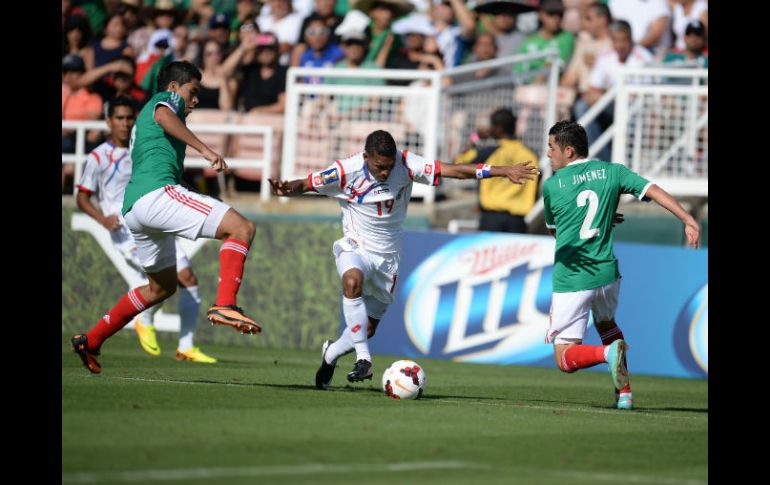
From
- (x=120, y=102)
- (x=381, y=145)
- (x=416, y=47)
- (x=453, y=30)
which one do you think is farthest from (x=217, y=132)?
(x=381, y=145)

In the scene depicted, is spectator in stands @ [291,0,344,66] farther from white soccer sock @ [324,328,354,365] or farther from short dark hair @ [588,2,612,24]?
white soccer sock @ [324,328,354,365]

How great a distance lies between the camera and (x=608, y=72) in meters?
19.4

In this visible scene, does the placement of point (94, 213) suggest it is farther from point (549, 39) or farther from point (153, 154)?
point (549, 39)

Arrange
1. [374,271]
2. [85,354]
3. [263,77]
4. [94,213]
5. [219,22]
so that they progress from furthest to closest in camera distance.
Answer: [219,22]
[263,77]
[94,213]
[374,271]
[85,354]

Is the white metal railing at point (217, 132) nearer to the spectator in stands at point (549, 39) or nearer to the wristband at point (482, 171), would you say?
the spectator in stands at point (549, 39)

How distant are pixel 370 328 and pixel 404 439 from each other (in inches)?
150

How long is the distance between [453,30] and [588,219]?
1065 centimetres

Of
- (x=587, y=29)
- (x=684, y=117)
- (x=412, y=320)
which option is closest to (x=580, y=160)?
(x=412, y=320)

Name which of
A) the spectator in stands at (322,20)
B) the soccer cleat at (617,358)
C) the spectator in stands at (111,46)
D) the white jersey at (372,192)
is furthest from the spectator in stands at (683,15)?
the soccer cleat at (617,358)

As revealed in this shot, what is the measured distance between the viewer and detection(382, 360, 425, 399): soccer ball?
10.2 m

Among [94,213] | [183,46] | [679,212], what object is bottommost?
[94,213]

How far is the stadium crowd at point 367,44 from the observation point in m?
19.6

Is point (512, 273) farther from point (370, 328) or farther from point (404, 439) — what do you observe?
point (404, 439)

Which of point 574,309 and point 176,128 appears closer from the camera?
point 176,128
